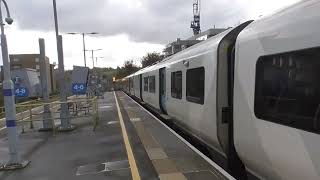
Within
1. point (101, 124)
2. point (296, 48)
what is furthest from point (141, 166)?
point (101, 124)

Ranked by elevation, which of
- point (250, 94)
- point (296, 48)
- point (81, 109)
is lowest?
point (81, 109)

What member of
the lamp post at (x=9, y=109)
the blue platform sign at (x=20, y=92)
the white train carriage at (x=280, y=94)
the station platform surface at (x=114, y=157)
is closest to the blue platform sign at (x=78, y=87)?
the blue platform sign at (x=20, y=92)

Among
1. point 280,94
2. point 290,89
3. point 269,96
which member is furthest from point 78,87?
point 290,89

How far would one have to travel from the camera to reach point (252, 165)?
740 centimetres

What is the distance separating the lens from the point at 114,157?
11609mm

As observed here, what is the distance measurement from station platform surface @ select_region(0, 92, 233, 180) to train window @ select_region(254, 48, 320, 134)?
187 centimetres

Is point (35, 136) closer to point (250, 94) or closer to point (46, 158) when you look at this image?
point (46, 158)

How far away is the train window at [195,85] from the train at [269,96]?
21.7 inches

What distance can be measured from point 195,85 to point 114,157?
8.05 feet

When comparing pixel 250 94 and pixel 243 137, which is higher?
pixel 250 94

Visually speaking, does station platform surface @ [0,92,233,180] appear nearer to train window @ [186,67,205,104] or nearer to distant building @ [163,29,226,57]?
train window @ [186,67,205,104]

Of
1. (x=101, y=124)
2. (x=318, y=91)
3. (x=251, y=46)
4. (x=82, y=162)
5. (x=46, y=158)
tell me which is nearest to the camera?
(x=318, y=91)

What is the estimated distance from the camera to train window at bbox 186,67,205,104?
35.5 ft

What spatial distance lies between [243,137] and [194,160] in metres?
2.47
